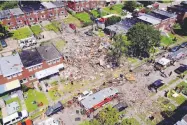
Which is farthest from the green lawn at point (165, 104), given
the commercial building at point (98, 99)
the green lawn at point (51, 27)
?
the green lawn at point (51, 27)

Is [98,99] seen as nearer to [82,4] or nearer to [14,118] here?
[14,118]

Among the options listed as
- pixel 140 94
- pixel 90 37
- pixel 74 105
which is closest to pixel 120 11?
pixel 90 37

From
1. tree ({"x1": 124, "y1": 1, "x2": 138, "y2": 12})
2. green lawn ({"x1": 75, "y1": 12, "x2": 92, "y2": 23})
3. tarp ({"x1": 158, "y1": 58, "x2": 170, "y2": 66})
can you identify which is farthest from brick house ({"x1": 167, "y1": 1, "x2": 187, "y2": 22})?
green lawn ({"x1": 75, "y1": 12, "x2": 92, "y2": 23})

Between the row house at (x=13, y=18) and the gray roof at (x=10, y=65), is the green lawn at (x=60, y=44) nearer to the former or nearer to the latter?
the gray roof at (x=10, y=65)

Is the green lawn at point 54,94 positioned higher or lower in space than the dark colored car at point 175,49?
lower

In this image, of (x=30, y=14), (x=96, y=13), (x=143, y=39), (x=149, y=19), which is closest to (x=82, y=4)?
(x=96, y=13)

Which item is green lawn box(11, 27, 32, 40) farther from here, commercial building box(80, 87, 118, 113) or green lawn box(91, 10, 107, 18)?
commercial building box(80, 87, 118, 113)

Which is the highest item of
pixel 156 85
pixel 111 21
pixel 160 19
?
pixel 160 19
